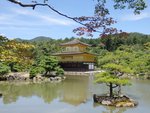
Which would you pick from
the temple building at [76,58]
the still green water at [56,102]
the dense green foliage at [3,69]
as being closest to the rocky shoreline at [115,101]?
the still green water at [56,102]

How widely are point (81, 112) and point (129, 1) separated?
24.3 ft

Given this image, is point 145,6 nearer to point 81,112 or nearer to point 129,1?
point 129,1

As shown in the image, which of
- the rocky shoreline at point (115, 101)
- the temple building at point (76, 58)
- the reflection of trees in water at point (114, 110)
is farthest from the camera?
the temple building at point (76, 58)

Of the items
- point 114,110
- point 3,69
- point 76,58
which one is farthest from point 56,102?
point 76,58

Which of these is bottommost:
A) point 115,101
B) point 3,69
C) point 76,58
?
point 115,101

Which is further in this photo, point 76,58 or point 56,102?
point 76,58

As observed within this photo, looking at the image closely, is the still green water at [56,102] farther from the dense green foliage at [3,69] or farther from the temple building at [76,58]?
the temple building at [76,58]

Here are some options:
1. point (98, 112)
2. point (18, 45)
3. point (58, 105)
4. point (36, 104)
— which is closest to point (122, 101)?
point (98, 112)

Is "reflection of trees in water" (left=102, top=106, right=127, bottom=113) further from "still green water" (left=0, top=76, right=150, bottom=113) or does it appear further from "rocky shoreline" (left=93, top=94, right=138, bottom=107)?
"rocky shoreline" (left=93, top=94, right=138, bottom=107)

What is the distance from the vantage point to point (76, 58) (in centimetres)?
3016

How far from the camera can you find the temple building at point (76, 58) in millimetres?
29641

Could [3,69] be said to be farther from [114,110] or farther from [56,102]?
[114,110]

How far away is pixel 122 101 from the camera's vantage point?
11305 millimetres

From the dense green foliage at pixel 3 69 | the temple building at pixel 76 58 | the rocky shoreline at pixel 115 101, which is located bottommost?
the rocky shoreline at pixel 115 101
